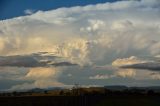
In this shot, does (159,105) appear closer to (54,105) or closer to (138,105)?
(138,105)

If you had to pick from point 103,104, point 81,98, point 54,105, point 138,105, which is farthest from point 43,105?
point 138,105

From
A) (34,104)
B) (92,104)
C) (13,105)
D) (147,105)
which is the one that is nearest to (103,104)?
(92,104)

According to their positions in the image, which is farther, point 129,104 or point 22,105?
point 129,104

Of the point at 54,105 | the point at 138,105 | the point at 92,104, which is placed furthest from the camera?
the point at 138,105

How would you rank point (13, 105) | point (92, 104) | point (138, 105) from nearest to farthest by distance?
point (13, 105) < point (92, 104) < point (138, 105)

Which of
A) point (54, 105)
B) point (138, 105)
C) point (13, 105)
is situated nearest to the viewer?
point (13, 105)

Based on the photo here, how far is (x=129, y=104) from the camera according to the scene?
82.9 metres

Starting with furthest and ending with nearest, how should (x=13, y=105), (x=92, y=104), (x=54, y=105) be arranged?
(x=92, y=104)
(x=54, y=105)
(x=13, y=105)

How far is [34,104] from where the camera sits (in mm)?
67812

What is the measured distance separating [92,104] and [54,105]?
9.32 m

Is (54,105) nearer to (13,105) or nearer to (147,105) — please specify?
(13,105)

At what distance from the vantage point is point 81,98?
70.8 m

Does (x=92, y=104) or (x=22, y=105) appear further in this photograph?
(x=92, y=104)

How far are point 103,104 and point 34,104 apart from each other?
615 inches
